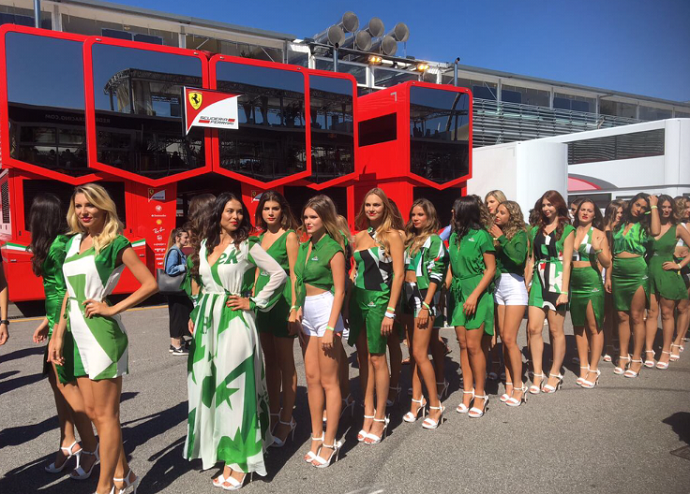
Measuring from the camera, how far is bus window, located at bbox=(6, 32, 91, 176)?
7.85 m

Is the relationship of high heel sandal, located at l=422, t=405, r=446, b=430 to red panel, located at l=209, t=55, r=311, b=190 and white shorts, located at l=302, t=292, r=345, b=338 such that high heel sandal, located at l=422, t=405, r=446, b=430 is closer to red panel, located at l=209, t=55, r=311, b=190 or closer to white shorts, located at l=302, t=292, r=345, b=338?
white shorts, located at l=302, t=292, r=345, b=338

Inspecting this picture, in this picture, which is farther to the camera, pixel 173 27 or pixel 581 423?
pixel 173 27

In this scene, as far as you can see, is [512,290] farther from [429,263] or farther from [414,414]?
[414,414]

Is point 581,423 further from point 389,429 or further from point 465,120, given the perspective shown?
point 465,120

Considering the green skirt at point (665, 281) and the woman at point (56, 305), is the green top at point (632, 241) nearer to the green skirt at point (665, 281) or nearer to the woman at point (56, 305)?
the green skirt at point (665, 281)

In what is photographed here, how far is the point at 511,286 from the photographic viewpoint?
469 centimetres

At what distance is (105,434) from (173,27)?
20.9 meters

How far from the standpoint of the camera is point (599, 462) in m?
3.41

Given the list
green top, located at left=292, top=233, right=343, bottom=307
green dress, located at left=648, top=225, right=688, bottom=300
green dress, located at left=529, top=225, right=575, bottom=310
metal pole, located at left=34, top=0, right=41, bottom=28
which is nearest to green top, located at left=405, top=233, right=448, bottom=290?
green top, located at left=292, top=233, right=343, bottom=307

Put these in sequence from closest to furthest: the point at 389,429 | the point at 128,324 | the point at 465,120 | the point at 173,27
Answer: the point at 389,429 → the point at 128,324 → the point at 465,120 → the point at 173,27

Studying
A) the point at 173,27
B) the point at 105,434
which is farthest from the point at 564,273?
the point at 173,27

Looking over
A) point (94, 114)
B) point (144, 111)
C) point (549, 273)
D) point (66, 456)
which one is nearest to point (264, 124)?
point (144, 111)

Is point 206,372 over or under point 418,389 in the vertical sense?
over

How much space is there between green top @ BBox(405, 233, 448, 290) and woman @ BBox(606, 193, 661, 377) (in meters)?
2.64
